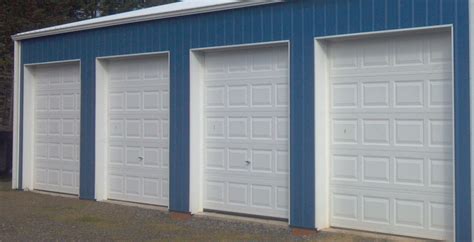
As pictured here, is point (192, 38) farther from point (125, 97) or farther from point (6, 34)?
point (6, 34)

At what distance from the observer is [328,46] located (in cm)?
990

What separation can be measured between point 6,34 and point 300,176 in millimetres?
19662

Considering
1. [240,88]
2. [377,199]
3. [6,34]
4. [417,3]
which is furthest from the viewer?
[6,34]

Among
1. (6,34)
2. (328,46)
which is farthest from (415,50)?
(6,34)

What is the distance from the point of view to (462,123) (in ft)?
27.2

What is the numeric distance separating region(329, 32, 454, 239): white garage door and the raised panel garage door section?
3.48 m

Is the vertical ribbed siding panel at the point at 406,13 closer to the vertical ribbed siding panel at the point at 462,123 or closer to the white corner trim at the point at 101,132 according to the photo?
the vertical ribbed siding panel at the point at 462,123

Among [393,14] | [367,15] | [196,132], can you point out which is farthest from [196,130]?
[393,14]

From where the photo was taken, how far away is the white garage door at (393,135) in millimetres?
8781

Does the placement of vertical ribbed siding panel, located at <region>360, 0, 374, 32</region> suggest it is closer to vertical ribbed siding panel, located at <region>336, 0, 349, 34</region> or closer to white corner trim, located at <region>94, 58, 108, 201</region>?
vertical ribbed siding panel, located at <region>336, 0, 349, 34</region>

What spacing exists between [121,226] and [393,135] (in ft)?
14.1

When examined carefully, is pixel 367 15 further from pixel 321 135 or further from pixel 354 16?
pixel 321 135

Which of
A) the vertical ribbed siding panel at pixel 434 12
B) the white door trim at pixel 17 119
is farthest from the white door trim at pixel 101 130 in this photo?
the vertical ribbed siding panel at pixel 434 12

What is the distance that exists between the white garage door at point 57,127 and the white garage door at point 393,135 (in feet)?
19.9
